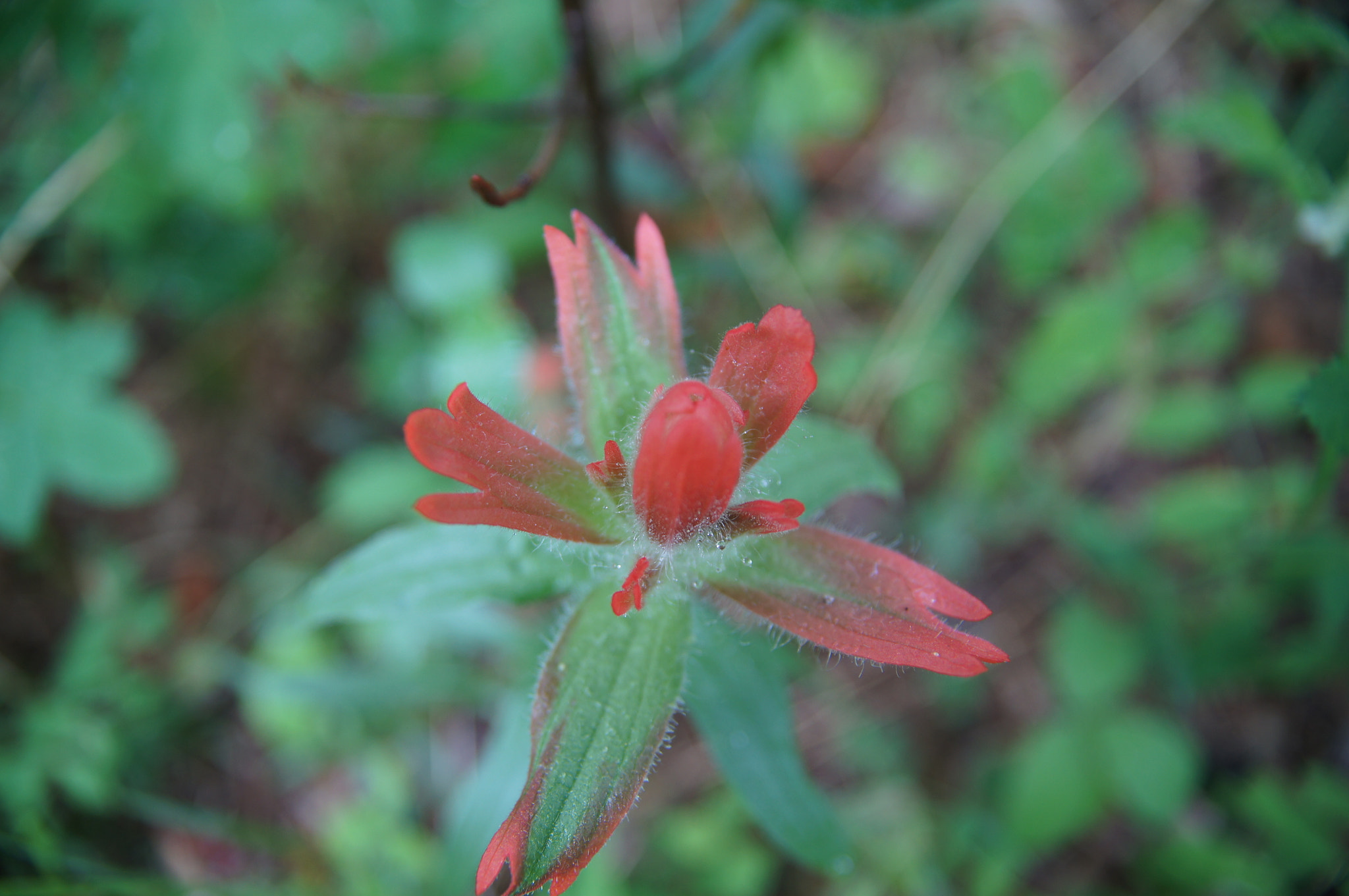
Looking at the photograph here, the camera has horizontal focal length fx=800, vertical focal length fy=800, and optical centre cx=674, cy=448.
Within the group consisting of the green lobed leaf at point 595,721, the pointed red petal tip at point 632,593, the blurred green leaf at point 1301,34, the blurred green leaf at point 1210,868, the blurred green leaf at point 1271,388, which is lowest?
the blurred green leaf at point 1210,868

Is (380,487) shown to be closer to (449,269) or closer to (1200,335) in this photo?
(449,269)

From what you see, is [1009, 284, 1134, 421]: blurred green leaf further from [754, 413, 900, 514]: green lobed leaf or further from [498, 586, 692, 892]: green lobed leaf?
[498, 586, 692, 892]: green lobed leaf

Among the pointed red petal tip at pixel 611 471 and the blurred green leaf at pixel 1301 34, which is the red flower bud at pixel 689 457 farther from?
the blurred green leaf at pixel 1301 34

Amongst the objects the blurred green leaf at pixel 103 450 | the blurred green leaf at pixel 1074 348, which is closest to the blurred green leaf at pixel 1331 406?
the blurred green leaf at pixel 1074 348

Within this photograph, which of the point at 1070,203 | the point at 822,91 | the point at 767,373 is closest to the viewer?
the point at 767,373

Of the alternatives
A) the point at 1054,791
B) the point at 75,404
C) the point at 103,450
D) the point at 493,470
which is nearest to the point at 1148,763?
the point at 1054,791

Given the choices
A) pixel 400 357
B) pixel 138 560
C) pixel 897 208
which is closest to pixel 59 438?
pixel 138 560

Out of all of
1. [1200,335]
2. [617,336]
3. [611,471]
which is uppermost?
[1200,335]
